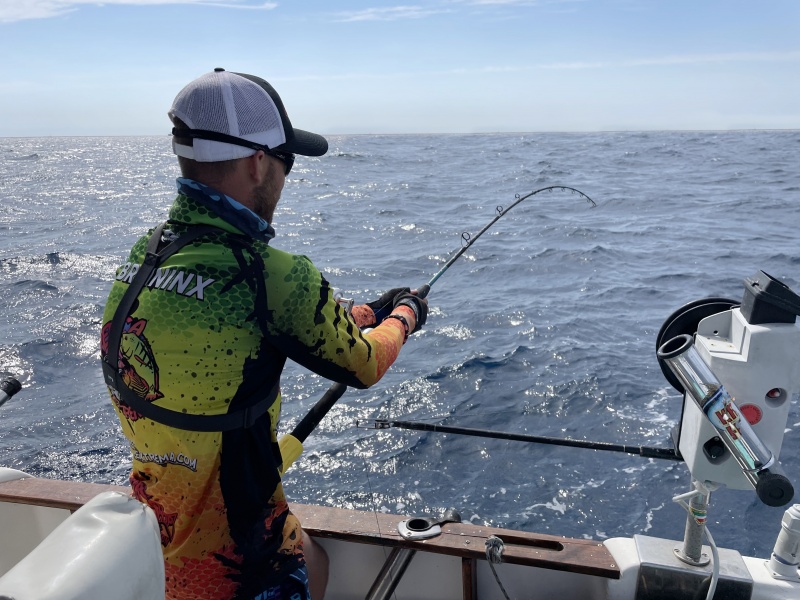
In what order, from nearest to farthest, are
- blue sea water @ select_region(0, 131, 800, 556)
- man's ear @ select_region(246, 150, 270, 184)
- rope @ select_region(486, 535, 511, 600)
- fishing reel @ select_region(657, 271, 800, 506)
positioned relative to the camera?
man's ear @ select_region(246, 150, 270, 184), fishing reel @ select_region(657, 271, 800, 506), rope @ select_region(486, 535, 511, 600), blue sea water @ select_region(0, 131, 800, 556)

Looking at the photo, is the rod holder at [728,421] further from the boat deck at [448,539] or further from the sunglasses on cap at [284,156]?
the sunglasses on cap at [284,156]

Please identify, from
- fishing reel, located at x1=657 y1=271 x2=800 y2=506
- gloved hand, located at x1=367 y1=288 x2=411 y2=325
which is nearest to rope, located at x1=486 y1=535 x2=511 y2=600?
fishing reel, located at x1=657 y1=271 x2=800 y2=506

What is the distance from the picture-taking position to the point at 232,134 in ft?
4.84

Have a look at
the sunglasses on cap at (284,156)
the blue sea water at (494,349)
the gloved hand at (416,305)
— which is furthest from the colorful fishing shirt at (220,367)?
the blue sea water at (494,349)

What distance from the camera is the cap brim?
1601mm

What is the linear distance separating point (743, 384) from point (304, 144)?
1.27 m

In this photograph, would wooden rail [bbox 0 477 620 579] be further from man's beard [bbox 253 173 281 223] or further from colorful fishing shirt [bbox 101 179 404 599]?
man's beard [bbox 253 173 281 223]

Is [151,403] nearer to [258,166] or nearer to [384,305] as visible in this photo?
[258,166]

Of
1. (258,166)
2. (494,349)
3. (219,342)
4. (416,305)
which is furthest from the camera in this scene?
(494,349)

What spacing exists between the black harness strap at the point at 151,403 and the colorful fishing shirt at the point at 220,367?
0.01m

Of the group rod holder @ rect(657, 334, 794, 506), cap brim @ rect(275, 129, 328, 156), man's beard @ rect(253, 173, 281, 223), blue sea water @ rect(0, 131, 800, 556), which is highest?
cap brim @ rect(275, 129, 328, 156)

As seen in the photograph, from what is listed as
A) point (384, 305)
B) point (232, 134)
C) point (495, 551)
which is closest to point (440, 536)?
point (495, 551)

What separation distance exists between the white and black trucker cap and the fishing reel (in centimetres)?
111

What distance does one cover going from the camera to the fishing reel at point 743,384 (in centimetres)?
163
